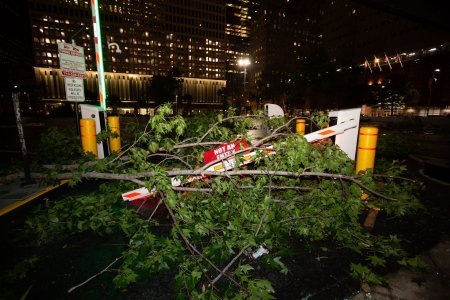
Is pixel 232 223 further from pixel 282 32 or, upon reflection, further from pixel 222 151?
pixel 282 32

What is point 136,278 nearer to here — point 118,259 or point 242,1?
point 118,259

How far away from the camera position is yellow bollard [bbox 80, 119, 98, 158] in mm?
6250

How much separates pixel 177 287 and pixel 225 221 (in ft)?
4.50

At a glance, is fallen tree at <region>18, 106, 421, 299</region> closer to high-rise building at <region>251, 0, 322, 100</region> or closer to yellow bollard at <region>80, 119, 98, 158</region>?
yellow bollard at <region>80, 119, 98, 158</region>

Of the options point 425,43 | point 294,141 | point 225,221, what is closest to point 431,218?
point 294,141

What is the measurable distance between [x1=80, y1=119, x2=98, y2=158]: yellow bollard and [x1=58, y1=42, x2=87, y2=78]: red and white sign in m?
1.76

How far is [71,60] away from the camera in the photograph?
22.4 feet

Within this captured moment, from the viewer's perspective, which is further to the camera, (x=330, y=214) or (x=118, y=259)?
(x=330, y=214)

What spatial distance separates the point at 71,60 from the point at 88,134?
2457mm

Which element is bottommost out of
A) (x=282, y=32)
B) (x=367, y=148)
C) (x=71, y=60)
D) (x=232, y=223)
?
(x=232, y=223)

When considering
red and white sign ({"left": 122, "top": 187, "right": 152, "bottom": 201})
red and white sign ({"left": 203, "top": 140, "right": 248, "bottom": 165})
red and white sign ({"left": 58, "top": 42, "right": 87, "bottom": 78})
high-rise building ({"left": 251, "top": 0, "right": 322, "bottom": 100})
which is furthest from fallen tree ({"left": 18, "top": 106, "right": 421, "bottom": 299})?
high-rise building ({"left": 251, "top": 0, "right": 322, "bottom": 100})

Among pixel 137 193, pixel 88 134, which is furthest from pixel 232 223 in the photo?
pixel 88 134

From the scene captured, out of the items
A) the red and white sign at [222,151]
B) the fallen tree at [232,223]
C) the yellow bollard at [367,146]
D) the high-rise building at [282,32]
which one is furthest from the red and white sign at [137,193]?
the high-rise building at [282,32]

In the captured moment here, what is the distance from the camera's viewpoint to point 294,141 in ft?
10.9
